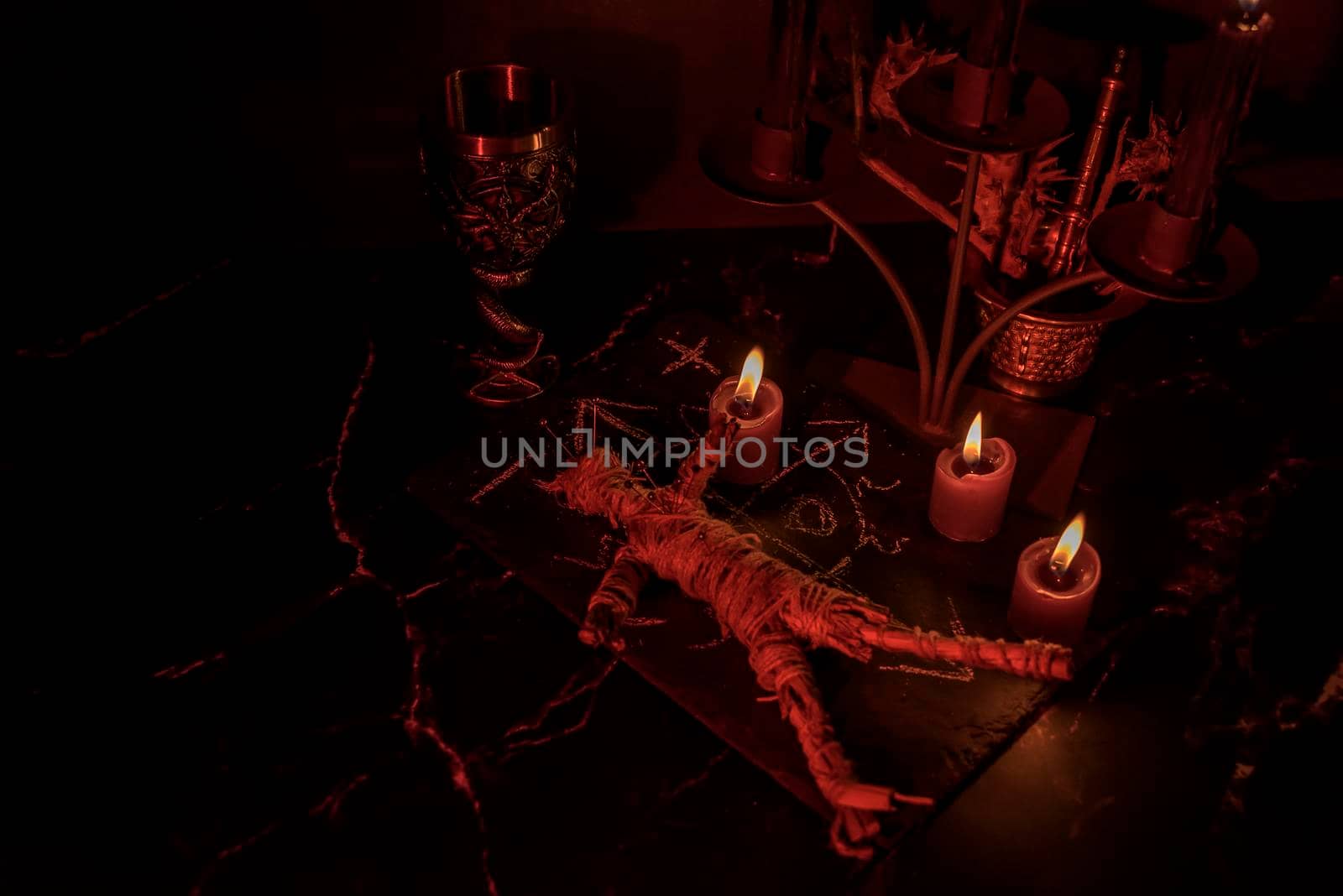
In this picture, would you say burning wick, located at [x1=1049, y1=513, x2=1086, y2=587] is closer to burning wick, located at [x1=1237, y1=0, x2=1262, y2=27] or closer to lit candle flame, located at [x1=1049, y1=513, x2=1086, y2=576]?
lit candle flame, located at [x1=1049, y1=513, x2=1086, y2=576]

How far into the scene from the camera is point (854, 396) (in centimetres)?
108

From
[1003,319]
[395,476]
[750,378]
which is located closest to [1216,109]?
[1003,319]

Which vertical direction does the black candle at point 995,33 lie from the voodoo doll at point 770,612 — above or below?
above

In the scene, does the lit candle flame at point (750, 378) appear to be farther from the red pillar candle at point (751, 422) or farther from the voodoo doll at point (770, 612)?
the voodoo doll at point (770, 612)

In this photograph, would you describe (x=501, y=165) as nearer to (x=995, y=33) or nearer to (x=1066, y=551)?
(x=995, y=33)

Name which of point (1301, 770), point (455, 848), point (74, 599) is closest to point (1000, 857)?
point (1301, 770)

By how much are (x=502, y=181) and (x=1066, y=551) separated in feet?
1.73

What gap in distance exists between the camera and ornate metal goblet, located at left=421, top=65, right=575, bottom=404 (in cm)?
96

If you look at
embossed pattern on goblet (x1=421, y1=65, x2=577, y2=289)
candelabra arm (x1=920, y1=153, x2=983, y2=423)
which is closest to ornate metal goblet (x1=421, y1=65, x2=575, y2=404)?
embossed pattern on goblet (x1=421, y1=65, x2=577, y2=289)

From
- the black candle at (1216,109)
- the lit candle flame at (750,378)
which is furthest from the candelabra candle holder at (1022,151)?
the lit candle flame at (750,378)

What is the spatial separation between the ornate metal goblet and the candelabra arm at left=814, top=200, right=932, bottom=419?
0.23 meters

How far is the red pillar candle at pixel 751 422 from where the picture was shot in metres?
0.96

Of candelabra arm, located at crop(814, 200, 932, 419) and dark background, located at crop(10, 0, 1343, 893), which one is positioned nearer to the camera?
dark background, located at crop(10, 0, 1343, 893)

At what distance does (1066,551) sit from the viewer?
83 centimetres
